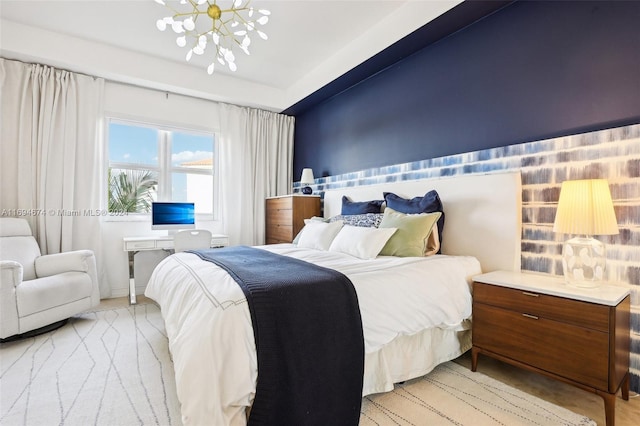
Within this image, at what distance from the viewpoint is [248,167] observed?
4633 mm

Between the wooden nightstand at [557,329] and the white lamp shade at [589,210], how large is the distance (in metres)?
0.33

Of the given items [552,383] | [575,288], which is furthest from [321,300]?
[552,383]

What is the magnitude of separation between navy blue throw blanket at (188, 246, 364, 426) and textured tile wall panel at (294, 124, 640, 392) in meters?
1.50

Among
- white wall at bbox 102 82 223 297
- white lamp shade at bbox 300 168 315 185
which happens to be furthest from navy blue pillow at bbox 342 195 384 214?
white wall at bbox 102 82 223 297

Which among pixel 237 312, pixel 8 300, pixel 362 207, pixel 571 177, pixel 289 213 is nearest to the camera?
pixel 237 312

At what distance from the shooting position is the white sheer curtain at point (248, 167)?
4.52 m

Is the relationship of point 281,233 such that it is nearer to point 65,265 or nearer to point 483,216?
point 65,265

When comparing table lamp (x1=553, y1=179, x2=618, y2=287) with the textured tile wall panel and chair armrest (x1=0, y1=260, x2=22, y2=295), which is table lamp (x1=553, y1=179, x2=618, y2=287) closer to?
the textured tile wall panel

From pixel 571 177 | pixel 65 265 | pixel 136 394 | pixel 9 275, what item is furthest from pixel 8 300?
pixel 571 177

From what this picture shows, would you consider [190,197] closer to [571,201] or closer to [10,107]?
[10,107]

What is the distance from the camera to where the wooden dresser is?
4031mm

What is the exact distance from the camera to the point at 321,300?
145 cm

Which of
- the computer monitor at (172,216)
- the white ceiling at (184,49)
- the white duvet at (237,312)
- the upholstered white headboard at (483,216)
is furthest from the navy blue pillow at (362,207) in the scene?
the computer monitor at (172,216)

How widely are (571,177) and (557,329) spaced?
978 mm
